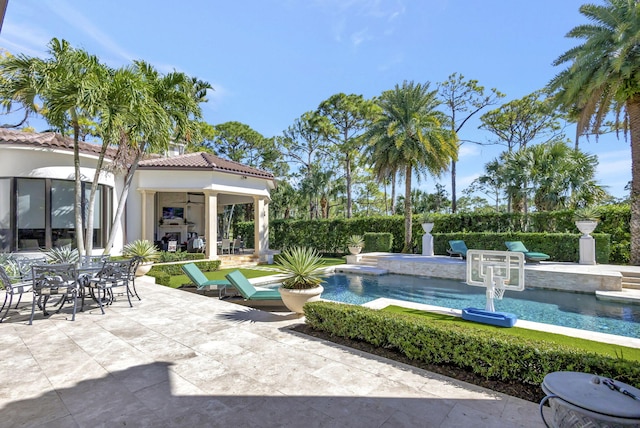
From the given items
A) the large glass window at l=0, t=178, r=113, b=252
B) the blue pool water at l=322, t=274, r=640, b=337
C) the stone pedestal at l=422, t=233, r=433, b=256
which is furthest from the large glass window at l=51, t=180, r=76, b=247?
the stone pedestal at l=422, t=233, r=433, b=256

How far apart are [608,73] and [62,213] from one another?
23.3 m

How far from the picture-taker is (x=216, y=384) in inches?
158

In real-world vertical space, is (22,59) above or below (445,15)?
below

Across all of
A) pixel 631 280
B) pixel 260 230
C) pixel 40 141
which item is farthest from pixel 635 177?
pixel 40 141

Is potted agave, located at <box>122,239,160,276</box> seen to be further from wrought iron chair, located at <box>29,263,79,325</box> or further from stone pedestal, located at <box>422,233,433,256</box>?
stone pedestal, located at <box>422,233,433,256</box>

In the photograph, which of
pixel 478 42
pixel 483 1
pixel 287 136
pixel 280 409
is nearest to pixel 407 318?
pixel 280 409

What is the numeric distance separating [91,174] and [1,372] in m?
11.6

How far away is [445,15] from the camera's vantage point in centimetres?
1429

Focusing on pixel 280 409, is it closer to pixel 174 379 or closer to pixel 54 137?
pixel 174 379

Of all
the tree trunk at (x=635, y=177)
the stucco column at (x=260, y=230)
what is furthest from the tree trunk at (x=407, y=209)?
the tree trunk at (x=635, y=177)

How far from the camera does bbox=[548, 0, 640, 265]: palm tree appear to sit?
13.5m

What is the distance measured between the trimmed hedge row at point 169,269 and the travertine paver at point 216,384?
5379 mm

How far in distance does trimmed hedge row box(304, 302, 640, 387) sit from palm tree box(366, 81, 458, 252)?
52.7 feet

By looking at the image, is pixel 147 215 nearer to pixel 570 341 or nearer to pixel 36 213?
pixel 36 213
